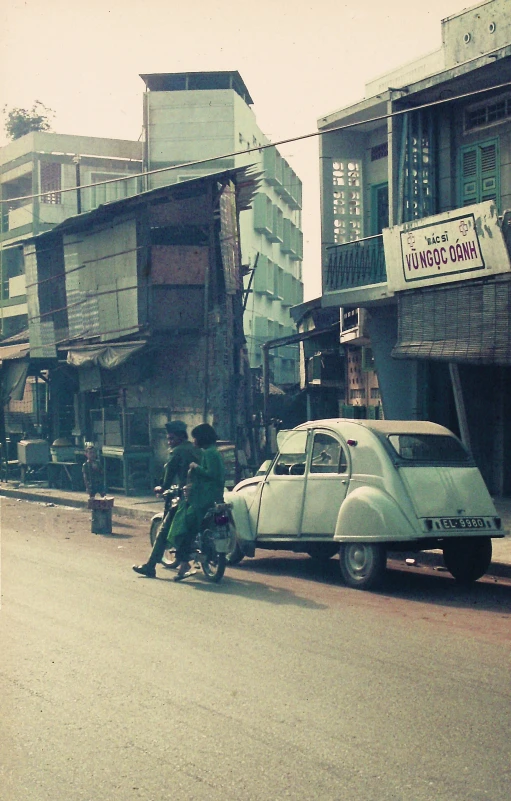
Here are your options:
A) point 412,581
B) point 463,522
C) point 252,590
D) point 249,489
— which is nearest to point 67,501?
point 249,489

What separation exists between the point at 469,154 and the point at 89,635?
43.9 ft

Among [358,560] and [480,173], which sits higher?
[480,173]

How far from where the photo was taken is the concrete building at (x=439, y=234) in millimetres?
16484

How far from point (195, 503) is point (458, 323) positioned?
299 inches

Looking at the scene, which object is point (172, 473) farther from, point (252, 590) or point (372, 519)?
point (372, 519)

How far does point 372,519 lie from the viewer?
1015 centimetres

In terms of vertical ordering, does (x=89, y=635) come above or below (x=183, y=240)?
below

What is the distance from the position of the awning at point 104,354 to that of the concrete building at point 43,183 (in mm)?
17238

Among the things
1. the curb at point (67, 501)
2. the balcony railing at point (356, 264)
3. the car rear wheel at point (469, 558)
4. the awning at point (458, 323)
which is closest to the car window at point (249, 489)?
the car rear wheel at point (469, 558)

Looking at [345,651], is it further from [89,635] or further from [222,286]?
[222,286]

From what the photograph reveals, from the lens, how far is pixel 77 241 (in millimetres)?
27875

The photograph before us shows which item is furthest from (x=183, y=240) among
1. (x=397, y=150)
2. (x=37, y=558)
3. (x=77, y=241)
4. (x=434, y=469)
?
(x=434, y=469)

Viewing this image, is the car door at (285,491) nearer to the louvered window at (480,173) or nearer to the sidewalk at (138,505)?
the sidewalk at (138,505)

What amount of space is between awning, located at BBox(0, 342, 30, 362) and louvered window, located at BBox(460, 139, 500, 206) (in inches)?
604
